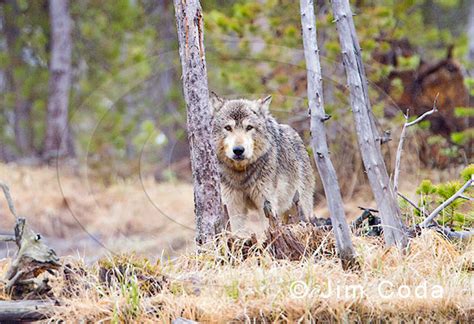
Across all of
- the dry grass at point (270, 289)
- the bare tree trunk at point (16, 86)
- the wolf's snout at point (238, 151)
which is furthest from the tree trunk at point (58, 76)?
the dry grass at point (270, 289)

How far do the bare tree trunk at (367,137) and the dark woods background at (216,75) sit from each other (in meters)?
3.87

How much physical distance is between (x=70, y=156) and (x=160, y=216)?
12.1ft

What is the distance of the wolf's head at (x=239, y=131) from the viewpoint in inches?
268

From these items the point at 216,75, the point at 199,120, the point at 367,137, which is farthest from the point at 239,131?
the point at 216,75

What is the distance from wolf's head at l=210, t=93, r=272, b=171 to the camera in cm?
680

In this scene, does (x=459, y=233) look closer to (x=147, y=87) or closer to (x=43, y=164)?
(x=43, y=164)

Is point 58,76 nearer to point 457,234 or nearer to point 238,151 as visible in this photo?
point 238,151

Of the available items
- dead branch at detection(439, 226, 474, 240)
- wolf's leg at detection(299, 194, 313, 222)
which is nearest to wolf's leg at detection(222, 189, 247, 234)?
wolf's leg at detection(299, 194, 313, 222)

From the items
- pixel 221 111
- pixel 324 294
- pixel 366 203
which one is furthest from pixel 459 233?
pixel 366 203

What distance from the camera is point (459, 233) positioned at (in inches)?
249

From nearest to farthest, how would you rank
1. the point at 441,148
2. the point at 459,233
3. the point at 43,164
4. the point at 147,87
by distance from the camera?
the point at 459,233
the point at 441,148
the point at 43,164
the point at 147,87

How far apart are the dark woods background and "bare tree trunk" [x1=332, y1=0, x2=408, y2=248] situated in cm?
387

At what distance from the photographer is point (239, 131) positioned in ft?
22.8

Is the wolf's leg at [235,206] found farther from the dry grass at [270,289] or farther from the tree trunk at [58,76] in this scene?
the tree trunk at [58,76]
